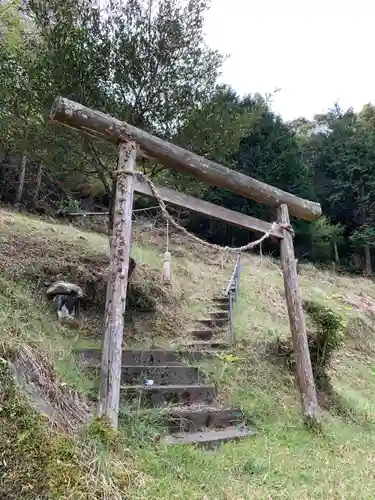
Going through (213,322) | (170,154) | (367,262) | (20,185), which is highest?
(20,185)

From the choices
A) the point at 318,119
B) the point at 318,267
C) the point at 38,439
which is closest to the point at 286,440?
the point at 38,439

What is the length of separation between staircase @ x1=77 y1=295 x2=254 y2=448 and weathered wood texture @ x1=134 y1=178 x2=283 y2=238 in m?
1.71

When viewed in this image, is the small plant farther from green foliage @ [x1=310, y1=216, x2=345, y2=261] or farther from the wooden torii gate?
green foliage @ [x1=310, y1=216, x2=345, y2=261]

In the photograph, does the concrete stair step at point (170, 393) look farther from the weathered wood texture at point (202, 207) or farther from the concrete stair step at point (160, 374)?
the weathered wood texture at point (202, 207)

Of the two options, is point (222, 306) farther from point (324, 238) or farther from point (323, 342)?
point (324, 238)

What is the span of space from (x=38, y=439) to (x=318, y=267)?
13.0 m

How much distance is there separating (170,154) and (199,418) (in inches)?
99.0

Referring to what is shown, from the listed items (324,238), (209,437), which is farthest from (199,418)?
(324,238)

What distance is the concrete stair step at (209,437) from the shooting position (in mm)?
3164

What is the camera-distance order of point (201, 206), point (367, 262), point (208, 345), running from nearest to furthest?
point (201, 206), point (208, 345), point (367, 262)

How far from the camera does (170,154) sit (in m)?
3.98

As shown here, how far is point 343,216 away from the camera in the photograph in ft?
54.3

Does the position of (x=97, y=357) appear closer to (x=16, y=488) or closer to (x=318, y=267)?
(x=16, y=488)

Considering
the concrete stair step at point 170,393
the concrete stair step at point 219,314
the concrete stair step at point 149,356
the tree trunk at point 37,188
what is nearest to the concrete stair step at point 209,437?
the concrete stair step at point 170,393
